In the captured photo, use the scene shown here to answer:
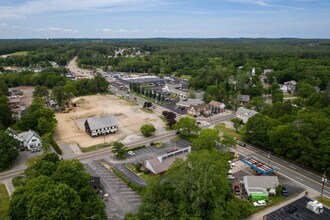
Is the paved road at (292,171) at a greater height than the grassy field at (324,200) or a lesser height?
greater

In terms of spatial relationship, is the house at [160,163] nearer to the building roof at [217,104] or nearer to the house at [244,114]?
the house at [244,114]

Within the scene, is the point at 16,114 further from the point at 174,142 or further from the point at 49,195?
the point at 49,195

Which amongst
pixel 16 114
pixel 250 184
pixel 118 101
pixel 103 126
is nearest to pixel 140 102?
pixel 118 101

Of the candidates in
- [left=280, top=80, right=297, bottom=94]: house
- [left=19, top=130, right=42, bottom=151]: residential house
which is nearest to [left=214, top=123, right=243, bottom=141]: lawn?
[left=19, top=130, right=42, bottom=151]: residential house

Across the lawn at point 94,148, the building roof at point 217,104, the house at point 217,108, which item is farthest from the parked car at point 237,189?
the building roof at point 217,104

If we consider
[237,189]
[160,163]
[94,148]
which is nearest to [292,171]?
[237,189]

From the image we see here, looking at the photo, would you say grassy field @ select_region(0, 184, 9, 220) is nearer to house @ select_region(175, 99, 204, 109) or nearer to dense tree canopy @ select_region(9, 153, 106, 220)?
dense tree canopy @ select_region(9, 153, 106, 220)
